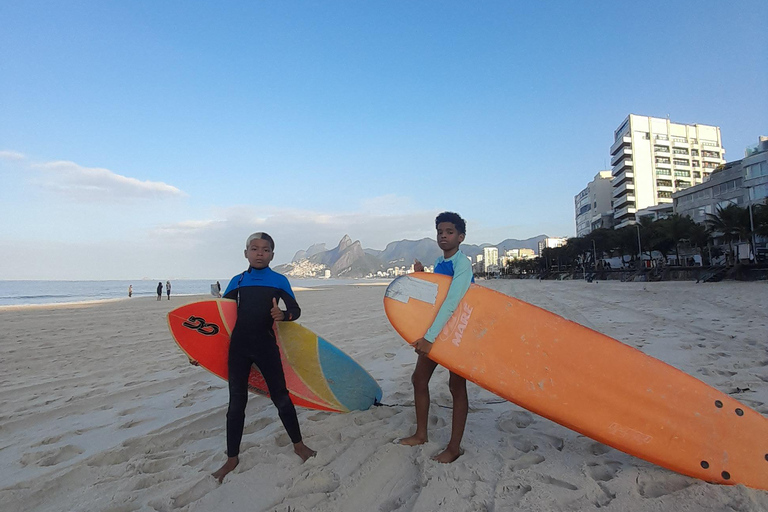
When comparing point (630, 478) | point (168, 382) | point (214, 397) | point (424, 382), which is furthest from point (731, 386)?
point (168, 382)

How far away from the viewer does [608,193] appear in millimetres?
80250

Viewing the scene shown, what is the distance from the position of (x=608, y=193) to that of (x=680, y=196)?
2919 centimetres

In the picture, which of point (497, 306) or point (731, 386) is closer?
point (497, 306)

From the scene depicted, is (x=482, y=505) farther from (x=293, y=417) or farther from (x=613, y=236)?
(x=613, y=236)

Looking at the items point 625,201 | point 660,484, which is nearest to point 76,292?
point 660,484

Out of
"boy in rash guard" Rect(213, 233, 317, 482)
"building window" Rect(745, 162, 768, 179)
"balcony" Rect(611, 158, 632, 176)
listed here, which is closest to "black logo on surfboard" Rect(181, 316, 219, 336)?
"boy in rash guard" Rect(213, 233, 317, 482)

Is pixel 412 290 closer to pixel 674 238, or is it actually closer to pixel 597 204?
pixel 674 238

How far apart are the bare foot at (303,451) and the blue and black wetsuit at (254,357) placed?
38 millimetres

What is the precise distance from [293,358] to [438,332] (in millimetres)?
1410

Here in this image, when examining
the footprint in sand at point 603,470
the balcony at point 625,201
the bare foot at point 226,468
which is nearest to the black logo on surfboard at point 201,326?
the bare foot at point 226,468

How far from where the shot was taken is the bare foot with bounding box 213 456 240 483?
2.49 metres

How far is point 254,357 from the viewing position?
271cm

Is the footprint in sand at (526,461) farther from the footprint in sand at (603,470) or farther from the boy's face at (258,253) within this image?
the boy's face at (258,253)

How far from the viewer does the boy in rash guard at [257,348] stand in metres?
2.65
